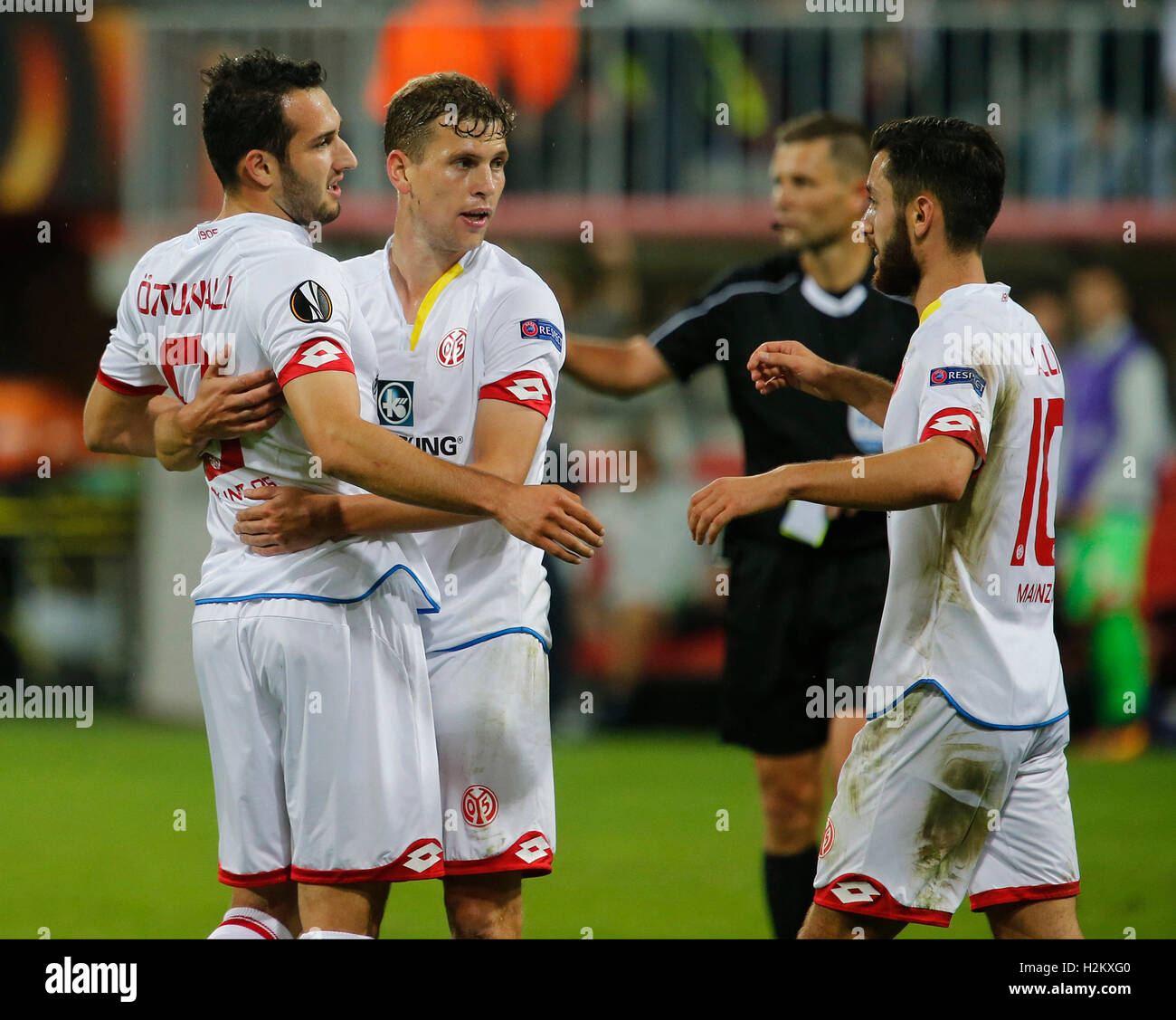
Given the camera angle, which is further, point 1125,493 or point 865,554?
point 1125,493

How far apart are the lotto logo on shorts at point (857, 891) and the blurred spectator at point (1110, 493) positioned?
6154 mm

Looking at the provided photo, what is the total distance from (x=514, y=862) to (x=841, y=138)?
249cm

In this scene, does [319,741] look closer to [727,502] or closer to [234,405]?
[234,405]

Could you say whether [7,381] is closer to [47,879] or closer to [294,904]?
[47,879]

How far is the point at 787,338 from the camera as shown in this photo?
15.5ft

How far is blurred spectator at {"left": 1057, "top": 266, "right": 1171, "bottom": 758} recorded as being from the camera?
29.2 feet

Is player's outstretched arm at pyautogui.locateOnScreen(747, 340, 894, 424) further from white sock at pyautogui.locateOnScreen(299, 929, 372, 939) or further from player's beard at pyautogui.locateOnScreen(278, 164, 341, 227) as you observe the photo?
white sock at pyautogui.locateOnScreen(299, 929, 372, 939)

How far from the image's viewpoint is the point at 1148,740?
30.3 feet

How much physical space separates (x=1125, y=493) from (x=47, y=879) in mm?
6453

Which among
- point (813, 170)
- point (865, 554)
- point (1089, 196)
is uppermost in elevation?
point (1089, 196)

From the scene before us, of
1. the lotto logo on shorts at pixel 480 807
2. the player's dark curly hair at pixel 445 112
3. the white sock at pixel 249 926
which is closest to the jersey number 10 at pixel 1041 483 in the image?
the lotto logo on shorts at pixel 480 807
